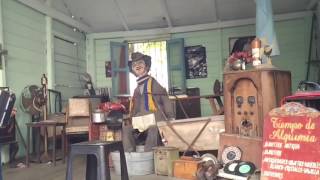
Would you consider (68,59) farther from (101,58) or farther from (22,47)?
(22,47)

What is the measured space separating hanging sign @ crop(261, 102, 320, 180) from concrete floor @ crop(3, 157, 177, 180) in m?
1.27

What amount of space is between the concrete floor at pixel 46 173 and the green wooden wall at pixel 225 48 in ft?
11.9

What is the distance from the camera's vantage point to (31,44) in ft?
20.8

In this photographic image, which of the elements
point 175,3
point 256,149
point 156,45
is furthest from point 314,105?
point 156,45

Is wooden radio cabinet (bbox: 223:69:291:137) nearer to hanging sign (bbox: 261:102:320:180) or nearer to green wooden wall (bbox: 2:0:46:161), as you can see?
hanging sign (bbox: 261:102:320:180)

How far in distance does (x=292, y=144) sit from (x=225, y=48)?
17.1 feet

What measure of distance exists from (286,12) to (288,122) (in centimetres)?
517

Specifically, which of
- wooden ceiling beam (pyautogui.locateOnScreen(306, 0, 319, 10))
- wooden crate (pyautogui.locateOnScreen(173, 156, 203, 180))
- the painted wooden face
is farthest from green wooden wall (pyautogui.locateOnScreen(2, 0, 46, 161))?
wooden ceiling beam (pyautogui.locateOnScreen(306, 0, 319, 10))

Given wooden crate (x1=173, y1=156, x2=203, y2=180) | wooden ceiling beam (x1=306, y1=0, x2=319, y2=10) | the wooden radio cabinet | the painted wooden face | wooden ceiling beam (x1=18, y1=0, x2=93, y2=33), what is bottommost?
wooden crate (x1=173, y1=156, x2=203, y2=180)

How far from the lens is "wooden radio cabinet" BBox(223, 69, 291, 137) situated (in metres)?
3.59

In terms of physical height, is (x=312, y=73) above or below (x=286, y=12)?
below

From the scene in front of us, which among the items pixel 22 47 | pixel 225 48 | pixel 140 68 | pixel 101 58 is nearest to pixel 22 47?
pixel 22 47

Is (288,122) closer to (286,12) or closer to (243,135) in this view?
(243,135)

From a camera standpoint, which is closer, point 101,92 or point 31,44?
point 31,44
